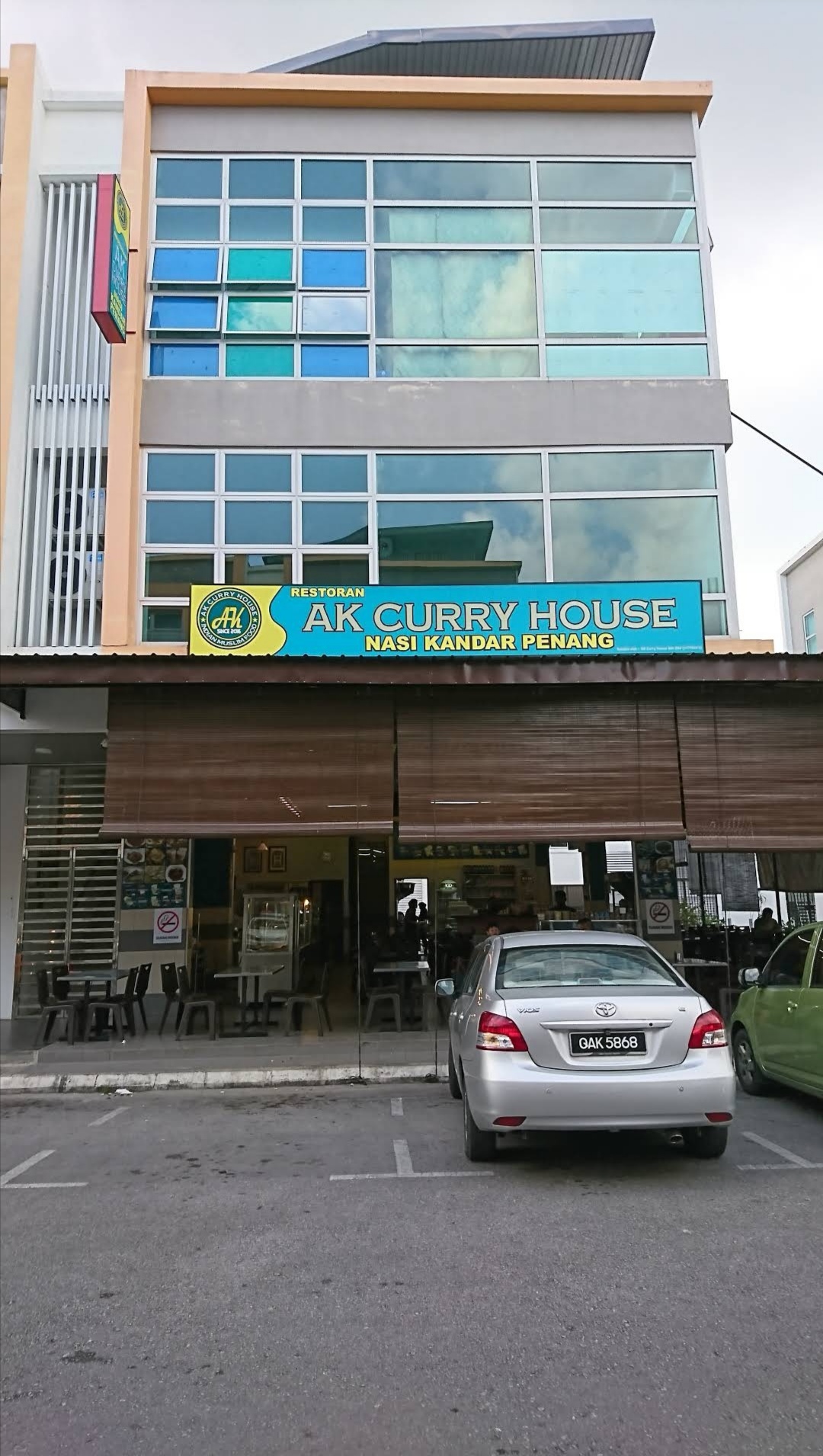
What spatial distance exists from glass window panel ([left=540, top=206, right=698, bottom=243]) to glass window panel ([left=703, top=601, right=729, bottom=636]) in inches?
240

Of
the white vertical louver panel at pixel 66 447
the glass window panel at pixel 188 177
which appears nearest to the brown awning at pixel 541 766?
the white vertical louver panel at pixel 66 447

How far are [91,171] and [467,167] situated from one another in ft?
19.3

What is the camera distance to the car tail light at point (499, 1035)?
630 cm

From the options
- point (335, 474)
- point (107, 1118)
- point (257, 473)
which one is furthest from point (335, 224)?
point (107, 1118)

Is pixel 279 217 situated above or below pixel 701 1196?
Result: above

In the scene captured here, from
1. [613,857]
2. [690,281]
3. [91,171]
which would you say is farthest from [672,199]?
[613,857]

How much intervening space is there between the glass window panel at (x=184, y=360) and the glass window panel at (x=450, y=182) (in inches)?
150

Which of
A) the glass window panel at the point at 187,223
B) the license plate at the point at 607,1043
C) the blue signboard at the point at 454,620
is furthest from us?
the glass window panel at the point at 187,223

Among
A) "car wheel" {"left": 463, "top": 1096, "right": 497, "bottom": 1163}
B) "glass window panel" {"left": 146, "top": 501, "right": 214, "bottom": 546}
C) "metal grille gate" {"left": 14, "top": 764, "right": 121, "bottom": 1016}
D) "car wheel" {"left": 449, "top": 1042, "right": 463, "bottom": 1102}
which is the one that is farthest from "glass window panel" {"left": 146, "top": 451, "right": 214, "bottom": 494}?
"car wheel" {"left": 463, "top": 1096, "right": 497, "bottom": 1163}

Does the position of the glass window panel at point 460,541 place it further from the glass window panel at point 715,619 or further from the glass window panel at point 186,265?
the glass window panel at point 186,265

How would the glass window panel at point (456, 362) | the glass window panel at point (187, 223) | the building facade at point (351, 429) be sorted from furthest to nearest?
1. the glass window panel at point (187, 223)
2. the glass window panel at point (456, 362)
3. the building facade at point (351, 429)

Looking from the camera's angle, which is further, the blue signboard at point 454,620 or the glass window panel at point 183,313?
the glass window panel at point 183,313

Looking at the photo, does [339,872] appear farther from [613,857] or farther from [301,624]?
[301,624]

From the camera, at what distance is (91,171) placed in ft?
51.2
